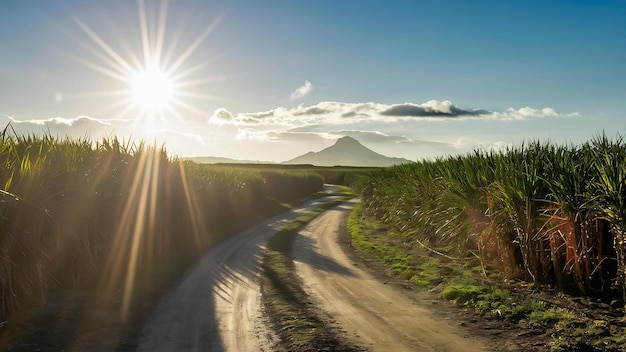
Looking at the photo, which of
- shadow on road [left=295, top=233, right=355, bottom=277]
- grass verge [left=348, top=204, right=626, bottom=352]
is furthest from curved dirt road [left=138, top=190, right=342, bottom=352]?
grass verge [left=348, top=204, right=626, bottom=352]

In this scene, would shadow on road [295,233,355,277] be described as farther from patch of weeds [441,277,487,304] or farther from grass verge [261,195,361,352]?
patch of weeds [441,277,487,304]

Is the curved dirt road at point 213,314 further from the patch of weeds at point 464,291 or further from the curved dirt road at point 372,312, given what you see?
the patch of weeds at point 464,291

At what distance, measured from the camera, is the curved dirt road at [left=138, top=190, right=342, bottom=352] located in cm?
907

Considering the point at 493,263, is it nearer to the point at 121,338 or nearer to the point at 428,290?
the point at 428,290

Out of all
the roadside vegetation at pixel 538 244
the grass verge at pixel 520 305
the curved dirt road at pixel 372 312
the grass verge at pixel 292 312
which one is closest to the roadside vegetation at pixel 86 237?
the grass verge at pixel 292 312

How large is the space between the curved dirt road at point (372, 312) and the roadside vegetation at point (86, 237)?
4.42 metres

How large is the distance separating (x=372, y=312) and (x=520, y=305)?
3315mm

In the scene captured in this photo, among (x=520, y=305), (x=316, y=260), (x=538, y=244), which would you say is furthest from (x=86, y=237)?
(x=538, y=244)

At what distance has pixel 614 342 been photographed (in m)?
8.32

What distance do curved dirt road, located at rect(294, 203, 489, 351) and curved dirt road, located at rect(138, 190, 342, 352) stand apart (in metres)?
1.67

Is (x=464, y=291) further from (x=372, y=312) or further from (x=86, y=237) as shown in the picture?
(x=86, y=237)

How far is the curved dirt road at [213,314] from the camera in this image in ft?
29.8

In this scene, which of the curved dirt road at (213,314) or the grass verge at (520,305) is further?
the curved dirt road at (213,314)

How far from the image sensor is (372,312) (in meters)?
11.0
